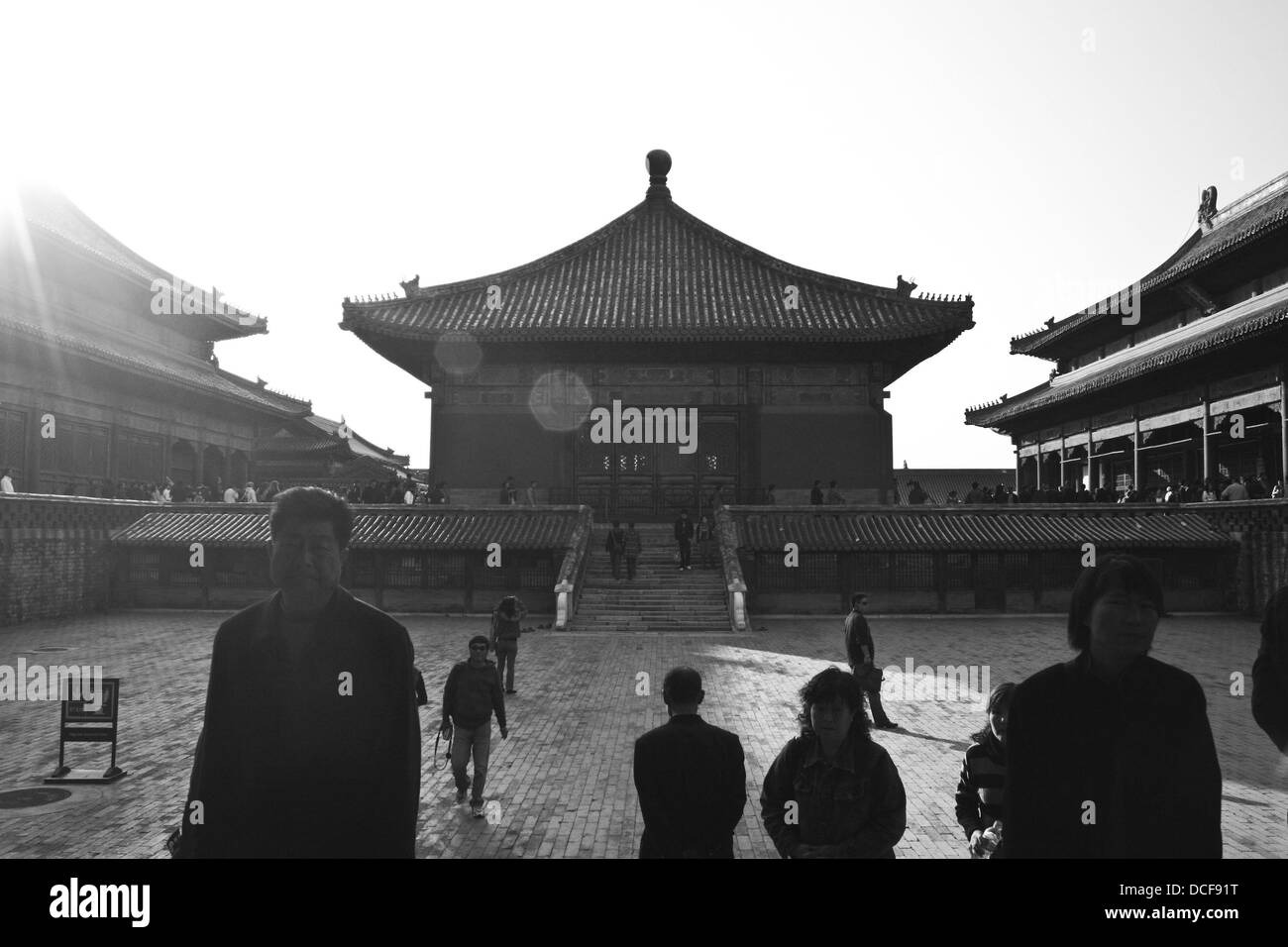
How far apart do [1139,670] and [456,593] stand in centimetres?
1965

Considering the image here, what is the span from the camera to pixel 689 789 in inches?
142

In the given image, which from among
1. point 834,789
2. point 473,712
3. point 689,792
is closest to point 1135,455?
point 473,712

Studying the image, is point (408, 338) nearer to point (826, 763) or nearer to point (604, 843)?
point (604, 843)

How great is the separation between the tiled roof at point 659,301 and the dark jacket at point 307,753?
22.7 meters

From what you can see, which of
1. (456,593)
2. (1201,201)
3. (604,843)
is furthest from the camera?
(1201,201)

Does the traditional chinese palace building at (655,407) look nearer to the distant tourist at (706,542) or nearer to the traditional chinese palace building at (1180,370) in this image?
the distant tourist at (706,542)

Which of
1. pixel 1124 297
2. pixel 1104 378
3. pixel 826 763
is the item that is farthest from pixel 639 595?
pixel 1124 297

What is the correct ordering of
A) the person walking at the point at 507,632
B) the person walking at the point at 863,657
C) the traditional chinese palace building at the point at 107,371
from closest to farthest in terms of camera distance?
the person walking at the point at 863,657, the person walking at the point at 507,632, the traditional chinese palace building at the point at 107,371

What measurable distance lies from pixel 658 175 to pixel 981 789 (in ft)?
99.6

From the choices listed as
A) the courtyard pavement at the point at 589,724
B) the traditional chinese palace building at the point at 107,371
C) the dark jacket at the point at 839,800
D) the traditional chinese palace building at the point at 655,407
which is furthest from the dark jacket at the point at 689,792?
the traditional chinese palace building at the point at 107,371

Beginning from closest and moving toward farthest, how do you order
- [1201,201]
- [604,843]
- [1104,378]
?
[604,843]
[1104,378]
[1201,201]

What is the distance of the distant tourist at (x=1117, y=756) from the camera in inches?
103

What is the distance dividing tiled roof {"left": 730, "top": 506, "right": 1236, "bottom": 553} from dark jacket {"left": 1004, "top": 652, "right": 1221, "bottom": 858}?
18003 mm

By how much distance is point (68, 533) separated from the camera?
19.7 meters
